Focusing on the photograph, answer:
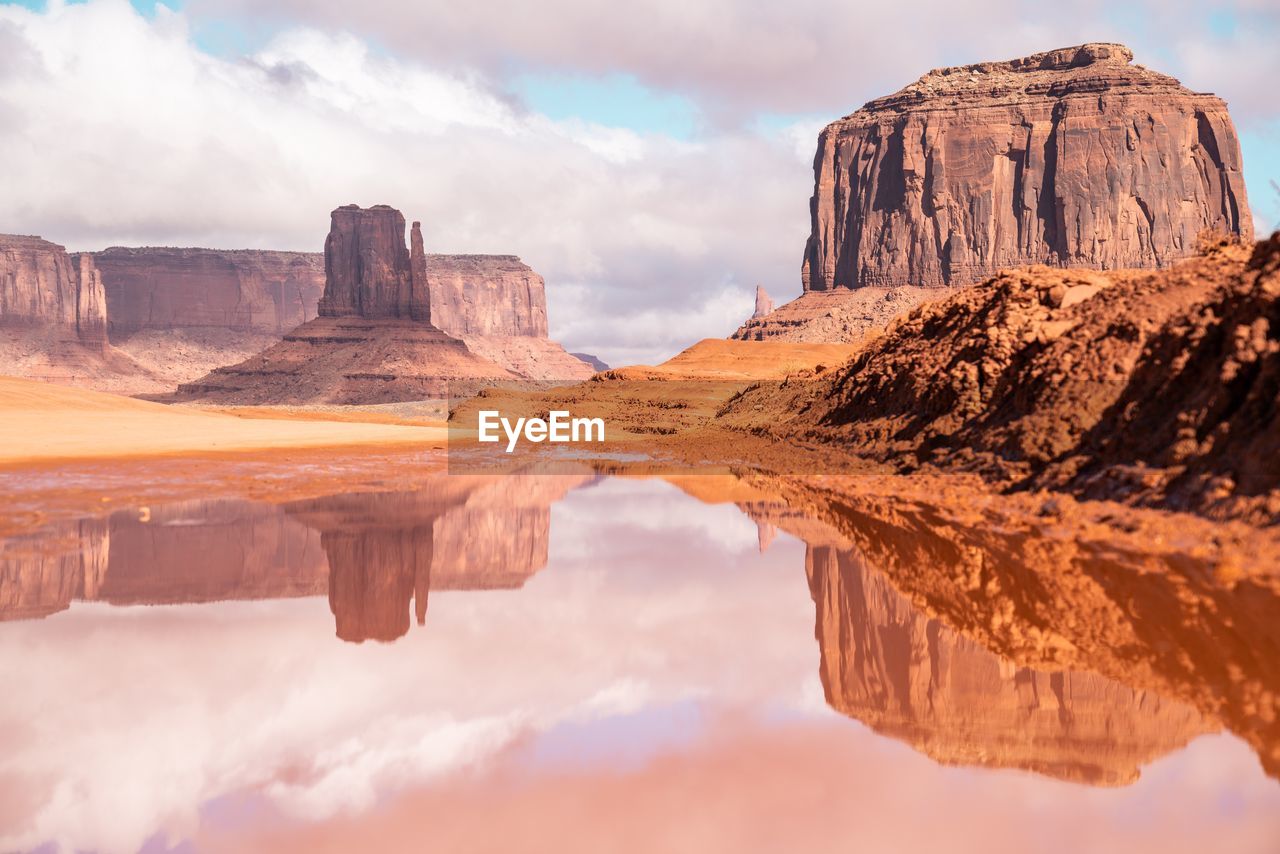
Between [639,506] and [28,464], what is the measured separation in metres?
14.2

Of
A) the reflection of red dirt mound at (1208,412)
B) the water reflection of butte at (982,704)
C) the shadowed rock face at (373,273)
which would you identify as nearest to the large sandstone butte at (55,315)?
the shadowed rock face at (373,273)

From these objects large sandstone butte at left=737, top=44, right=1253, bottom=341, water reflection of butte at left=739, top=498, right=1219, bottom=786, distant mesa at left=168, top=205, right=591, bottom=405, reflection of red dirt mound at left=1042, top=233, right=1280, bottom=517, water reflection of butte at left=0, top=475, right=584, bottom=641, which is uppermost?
large sandstone butte at left=737, top=44, right=1253, bottom=341

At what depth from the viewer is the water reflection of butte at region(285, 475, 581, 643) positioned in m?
9.77

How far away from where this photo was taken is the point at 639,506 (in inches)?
699

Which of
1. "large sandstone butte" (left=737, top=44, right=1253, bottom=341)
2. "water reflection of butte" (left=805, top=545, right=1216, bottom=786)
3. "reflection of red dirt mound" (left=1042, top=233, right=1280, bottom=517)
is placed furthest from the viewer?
"large sandstone butte" (left=737, top=44, right=1253, bottom=341)

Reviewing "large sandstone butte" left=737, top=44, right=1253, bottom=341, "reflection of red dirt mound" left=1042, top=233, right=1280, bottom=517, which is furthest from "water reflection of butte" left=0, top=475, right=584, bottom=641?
"large sandstone butte" left=737, top=44, right=1253, bottom=341

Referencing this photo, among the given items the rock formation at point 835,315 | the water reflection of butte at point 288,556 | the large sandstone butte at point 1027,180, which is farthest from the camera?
the large sandstone butte at point 1027,180

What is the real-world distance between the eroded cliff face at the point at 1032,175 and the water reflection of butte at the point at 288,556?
11950 centimetres

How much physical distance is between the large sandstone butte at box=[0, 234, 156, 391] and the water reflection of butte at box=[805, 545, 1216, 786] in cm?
17715

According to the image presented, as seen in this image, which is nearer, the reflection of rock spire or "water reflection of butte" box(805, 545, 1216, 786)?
"water reflection of butte" box(805, 545, 1216, 786)

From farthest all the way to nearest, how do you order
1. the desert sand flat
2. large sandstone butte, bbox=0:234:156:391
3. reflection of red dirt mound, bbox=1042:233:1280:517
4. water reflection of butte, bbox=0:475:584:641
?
large sandstone butte, bbox=0:234:156:391
the desert sand flat
reflection of red dirt mound, bbox=1042:233:1280:517
water reflection of butte, bbox=0:475:584:641

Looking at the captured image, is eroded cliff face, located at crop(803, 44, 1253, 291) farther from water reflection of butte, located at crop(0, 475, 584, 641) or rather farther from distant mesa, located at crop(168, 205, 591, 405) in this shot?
water reflection of butte, located at crop(0, 475, 584, 641)

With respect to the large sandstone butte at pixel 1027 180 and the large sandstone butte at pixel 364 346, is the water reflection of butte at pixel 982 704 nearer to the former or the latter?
the large sandstone butte at pixel 1027 180

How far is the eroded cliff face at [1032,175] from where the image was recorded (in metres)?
126
